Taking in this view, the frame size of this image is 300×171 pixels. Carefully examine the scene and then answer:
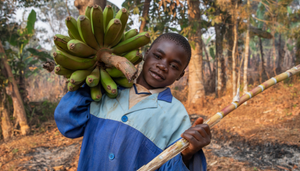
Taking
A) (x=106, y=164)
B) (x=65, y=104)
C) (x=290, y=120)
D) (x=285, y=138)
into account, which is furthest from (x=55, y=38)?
(x=290, y=120)

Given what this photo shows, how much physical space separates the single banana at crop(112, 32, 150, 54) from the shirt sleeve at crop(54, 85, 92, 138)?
34 centimetres

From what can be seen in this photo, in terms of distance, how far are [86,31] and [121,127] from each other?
0.61 metres

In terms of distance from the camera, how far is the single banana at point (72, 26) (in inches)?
44.6

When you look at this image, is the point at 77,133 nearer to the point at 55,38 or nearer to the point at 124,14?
the point at 55,38

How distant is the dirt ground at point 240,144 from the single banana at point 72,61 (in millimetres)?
3205

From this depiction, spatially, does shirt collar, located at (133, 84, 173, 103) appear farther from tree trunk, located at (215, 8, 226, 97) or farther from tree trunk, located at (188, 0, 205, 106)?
tree trunk, located at (215, 8, 226, 97)

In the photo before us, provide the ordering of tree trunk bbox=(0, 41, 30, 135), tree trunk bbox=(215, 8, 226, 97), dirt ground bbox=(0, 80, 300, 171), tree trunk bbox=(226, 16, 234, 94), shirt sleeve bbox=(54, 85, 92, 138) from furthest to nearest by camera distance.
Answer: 1. tree trunk bbox=(215, 8, 226, 97)
2. tree trunk bbox=(226, 16, 234, 94)
3. tree trunk bbox=(0, 41, 30, 135)
4. dirt ground bbox=(0, 80, 300, 171)
5. shirt sleeve bbox=(54, 85, 92, 138)

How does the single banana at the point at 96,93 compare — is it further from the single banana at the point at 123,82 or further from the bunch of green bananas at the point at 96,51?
the single banana at the point at 123,82

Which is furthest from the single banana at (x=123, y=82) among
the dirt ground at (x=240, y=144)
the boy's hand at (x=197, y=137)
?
the dirt ground at (x=240, y=144)

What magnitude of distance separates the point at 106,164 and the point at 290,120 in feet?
17.9

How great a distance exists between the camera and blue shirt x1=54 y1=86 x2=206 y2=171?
111 centimetres

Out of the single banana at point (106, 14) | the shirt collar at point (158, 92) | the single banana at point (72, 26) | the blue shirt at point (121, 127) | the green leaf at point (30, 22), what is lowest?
the blue shirt at point (121, 127)

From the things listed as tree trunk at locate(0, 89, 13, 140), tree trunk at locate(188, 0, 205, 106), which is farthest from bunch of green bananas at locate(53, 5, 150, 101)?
tree trunk at locate(188, 0, 205, 106)

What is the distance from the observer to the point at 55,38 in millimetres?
1121
